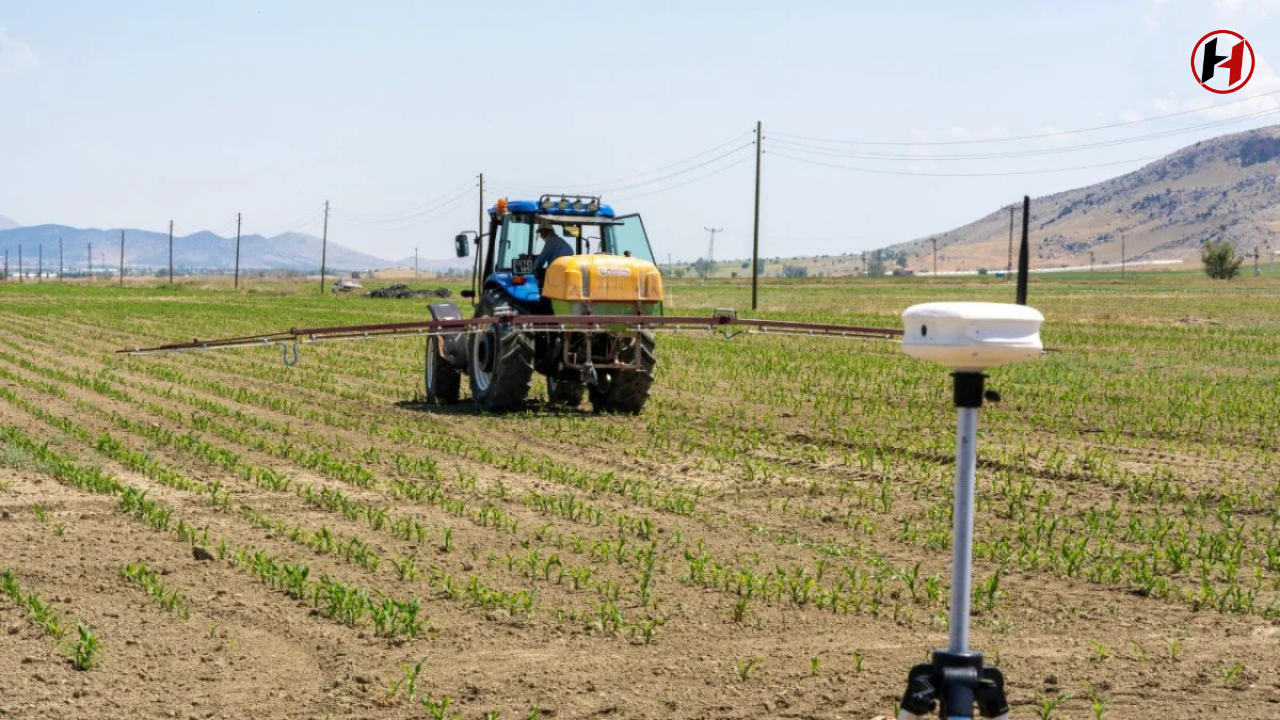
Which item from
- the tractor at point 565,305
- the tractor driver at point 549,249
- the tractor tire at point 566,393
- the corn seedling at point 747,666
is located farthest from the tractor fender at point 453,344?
the corn seedling at point 747,666

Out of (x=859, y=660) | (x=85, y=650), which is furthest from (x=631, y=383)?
(x=85, y=650)

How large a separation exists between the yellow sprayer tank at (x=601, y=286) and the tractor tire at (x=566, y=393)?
1.80m

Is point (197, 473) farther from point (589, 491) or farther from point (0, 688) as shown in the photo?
point (0, 688)

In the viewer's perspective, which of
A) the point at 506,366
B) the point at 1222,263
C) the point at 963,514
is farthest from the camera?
the point at 1222,263

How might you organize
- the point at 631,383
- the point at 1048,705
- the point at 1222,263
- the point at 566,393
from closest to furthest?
the point at 1048,705, the point at 631,383, the point at 566,393, the point at 1222,263

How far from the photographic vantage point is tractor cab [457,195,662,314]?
50.8 ft

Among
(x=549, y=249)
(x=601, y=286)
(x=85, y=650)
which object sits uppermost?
(x=549, y=249)

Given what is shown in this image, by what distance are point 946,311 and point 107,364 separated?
2165 centimetres

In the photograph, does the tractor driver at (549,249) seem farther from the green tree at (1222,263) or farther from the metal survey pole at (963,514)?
the green tree at (1222,263)

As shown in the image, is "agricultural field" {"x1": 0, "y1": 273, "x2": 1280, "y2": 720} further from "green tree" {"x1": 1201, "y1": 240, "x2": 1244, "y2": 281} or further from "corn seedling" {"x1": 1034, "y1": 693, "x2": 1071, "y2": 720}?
"green tree" {"x1": 1201, "y1": 240, "x2": 1244, "y2": 281}

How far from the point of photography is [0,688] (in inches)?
235

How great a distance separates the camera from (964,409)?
150 inches

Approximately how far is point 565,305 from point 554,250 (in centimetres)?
91

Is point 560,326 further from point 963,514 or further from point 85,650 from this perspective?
point 963,514
